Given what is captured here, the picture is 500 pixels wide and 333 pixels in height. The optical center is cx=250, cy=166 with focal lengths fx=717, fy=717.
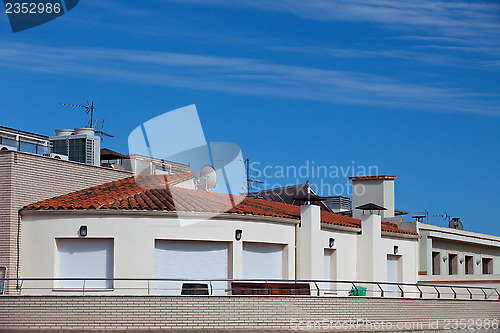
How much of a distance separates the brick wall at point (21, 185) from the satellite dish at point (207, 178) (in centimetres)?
714

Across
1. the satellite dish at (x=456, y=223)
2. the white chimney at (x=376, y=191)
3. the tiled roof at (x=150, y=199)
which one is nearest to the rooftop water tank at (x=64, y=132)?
the tiled roof at (x=150, y=199)

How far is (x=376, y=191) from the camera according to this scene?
Result: 4294cm

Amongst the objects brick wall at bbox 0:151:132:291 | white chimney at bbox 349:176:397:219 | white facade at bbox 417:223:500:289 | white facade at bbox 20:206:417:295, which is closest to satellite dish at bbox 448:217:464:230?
white facade at bbox 417:223:500:289

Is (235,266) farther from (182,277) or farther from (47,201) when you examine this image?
(47,201)

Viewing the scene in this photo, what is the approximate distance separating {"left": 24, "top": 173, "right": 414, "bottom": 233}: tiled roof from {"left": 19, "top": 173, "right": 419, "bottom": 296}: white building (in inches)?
1.5

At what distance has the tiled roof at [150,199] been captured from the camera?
80.9 feet

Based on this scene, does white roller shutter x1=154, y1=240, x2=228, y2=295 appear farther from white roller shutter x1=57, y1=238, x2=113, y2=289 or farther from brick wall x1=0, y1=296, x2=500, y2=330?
brick wall x1=0, y1=296, x2=500, y2=330

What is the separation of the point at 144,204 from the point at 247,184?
27412 millimetres

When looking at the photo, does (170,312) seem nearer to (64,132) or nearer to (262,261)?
(262,261)

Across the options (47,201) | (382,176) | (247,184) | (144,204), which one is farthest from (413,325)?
(247,184)

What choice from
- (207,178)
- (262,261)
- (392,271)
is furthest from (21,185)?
(392,271)

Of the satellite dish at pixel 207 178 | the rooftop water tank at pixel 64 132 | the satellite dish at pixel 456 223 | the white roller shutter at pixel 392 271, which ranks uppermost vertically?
the rooftop water tank at pixel 64 132

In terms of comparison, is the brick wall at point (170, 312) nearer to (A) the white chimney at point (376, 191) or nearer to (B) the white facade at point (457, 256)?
(B) the white facade at point (457, 256)

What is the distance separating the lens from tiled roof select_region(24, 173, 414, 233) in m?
24.7
